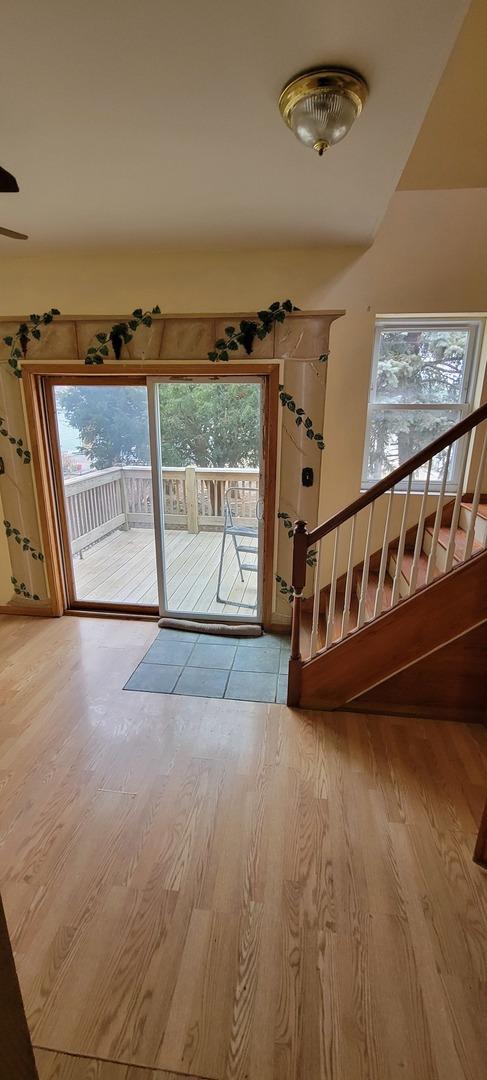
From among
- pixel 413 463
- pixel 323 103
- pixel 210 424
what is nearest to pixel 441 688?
pixel 413 463

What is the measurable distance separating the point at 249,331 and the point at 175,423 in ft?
2.65

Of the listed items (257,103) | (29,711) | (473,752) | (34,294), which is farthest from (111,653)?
(257,103)

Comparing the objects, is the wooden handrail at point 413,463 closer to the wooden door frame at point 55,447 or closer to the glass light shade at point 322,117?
the wooden door frame at point 55,447

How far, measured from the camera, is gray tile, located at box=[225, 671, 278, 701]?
2596 mm

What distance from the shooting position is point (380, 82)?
4.28 ft

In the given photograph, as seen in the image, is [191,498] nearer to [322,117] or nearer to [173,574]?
[173,574]

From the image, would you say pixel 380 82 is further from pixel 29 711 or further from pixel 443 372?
pixel 29 711

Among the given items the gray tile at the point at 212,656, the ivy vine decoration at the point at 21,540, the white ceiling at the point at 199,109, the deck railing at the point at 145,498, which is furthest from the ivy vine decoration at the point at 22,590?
the white ceiling at the point at 199,109

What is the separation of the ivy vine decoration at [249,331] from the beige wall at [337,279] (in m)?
0.06

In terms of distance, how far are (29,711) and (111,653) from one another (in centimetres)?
68

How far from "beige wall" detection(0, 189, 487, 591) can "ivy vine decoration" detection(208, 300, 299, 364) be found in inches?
2.4

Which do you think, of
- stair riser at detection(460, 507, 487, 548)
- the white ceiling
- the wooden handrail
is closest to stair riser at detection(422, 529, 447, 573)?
stair riser at detection(460, 507, 487, 548)

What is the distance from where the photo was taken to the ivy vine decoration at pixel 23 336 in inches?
115

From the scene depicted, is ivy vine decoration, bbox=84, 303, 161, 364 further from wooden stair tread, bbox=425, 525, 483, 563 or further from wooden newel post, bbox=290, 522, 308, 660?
wooden stair tread, bbox=425, 525, 483, 563
